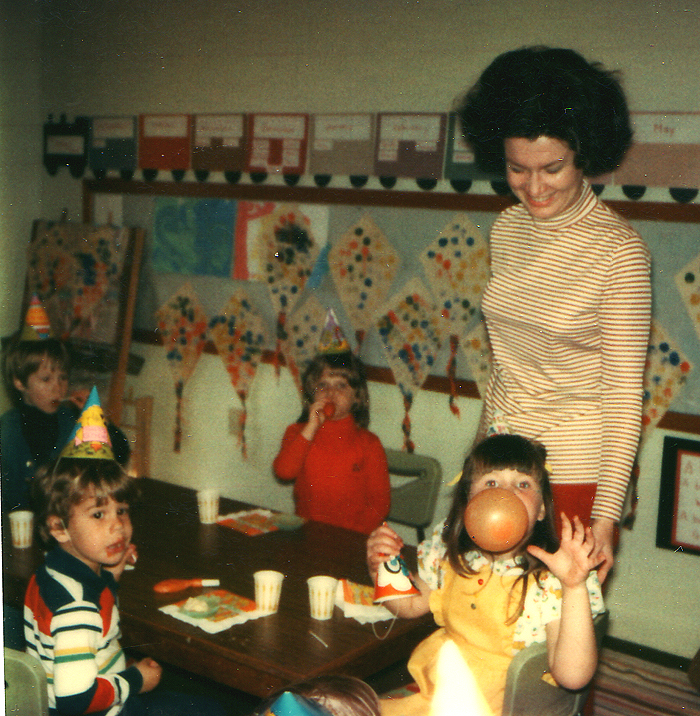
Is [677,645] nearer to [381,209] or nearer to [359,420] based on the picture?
[359,420]

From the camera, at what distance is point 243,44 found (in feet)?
9.84

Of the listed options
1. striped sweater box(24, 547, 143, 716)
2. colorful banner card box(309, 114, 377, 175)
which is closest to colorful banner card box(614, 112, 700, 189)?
colorful banner card box(309, 114, 377, 175)

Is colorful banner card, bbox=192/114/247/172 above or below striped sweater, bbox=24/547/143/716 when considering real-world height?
above

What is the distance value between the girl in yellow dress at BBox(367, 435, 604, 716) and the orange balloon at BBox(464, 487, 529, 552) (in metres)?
0.06

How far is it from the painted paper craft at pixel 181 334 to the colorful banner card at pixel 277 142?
633 mm

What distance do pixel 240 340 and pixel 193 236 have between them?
0.48 metres

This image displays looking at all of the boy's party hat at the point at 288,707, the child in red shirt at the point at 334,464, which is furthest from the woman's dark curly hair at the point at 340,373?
the boy's party hat at the point at 288,707

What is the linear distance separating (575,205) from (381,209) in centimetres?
147

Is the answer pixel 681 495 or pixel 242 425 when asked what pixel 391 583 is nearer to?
pixel 681 495

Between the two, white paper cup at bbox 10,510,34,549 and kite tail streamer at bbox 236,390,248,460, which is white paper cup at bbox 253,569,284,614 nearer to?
white paper cup at bbox 10,510,34,549

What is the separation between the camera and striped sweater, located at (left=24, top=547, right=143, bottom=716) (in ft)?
3.89

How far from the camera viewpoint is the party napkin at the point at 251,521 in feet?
5.73

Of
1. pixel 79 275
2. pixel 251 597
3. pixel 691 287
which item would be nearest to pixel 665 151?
pixel 691 287

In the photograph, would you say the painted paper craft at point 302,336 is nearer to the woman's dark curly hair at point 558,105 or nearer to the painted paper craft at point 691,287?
the painted paper craft at point 691,287
